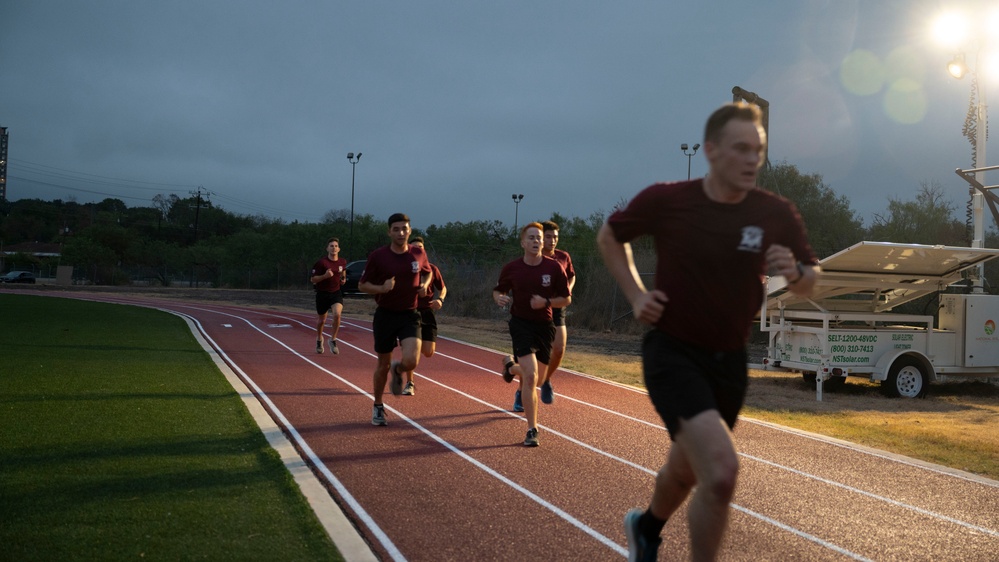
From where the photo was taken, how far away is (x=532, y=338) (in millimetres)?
8414

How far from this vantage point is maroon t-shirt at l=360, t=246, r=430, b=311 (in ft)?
28.3

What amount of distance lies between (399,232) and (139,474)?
144 inches

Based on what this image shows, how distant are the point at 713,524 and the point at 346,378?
1037 centimetres

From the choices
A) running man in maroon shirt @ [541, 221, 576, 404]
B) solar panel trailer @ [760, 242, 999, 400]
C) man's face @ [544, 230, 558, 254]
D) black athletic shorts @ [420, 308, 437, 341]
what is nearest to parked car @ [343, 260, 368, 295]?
solar panel trailer @ [760, 242, 999, 400]

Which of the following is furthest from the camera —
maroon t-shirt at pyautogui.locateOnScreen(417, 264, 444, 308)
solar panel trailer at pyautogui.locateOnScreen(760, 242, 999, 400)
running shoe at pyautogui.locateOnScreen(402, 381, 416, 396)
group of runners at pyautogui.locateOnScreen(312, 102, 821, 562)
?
solar panel trailer at pyautogui.locateOnScreen(760, 242, 999, 400)

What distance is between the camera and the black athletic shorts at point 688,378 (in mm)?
3314

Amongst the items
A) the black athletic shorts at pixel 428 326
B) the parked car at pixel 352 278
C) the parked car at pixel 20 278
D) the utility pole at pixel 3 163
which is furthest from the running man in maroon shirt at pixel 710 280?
the utility pole at pixel 3 163

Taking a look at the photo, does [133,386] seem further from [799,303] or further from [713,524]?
[799,303]

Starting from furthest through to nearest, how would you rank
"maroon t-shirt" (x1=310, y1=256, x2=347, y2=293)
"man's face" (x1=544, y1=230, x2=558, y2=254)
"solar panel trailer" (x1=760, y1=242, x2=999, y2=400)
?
"maroon t-shirt" (x1=310, y1=256, x2=347, y2=293), "solar panel trailer" (x1=760, y1=242, x2=999, y2=400), "man's face" (x1=544, y1=230, x2=558, y2=254)

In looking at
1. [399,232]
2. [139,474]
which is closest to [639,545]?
[139,474]

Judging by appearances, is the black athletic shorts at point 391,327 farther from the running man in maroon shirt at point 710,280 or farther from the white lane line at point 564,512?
the running man in maroon shirt at point 710,280

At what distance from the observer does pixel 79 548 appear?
4.39m

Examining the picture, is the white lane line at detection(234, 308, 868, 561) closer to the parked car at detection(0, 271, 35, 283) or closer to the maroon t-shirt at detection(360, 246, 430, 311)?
the maroon t-shirt at detection(360, 246, 430, 311)

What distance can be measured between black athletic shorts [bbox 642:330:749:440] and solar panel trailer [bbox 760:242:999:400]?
981cm
